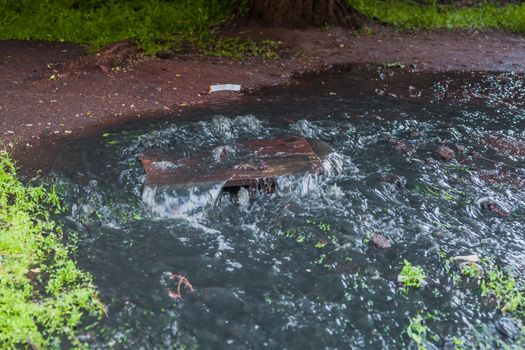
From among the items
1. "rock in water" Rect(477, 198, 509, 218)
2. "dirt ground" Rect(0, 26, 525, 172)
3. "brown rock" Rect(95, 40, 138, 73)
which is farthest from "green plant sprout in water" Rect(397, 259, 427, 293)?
"brown rock" Rect(95, 40, 138, 73)

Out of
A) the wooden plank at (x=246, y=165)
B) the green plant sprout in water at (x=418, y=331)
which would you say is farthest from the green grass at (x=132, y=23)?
the green plant sprout in water at (x=418, y=331)

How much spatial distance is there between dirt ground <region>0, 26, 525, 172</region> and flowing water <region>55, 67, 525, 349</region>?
56 centimetres

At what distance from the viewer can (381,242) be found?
4.66 m

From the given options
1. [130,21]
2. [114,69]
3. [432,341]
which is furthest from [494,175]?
[130,21]

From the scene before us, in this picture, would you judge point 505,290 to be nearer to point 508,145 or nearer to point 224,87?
point 508,145

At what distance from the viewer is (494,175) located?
19.4 feet

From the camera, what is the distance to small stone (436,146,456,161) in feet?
20.5

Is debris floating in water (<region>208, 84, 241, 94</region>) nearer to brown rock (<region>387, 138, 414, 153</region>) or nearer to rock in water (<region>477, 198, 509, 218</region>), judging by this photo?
brown rock (<region>387, 138, 414, 153</region>)

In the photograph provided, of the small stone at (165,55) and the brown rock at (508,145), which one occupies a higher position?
the small stone at (165,55)

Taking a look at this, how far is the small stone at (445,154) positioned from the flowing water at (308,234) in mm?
60

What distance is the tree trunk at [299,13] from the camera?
37.8 ft

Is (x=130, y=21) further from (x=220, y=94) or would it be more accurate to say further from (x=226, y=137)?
(x=226, y=137)

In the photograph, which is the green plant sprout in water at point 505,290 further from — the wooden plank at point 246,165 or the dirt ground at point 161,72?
the dirt ground at point 161,72

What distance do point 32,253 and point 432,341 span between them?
300 cm
